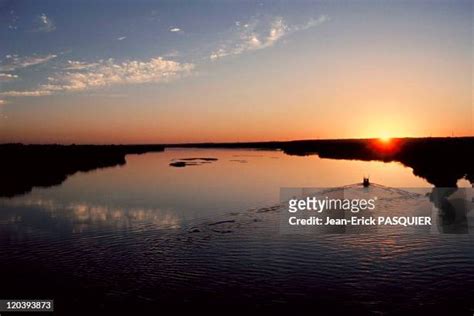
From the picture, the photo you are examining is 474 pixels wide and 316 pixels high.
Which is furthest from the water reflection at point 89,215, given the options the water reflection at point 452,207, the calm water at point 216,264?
the water reflection at point 452,207

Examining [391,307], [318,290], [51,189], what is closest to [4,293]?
[318,290]

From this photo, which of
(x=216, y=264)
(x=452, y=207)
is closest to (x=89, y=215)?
(x=216, y=264)

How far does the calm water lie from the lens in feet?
57.8

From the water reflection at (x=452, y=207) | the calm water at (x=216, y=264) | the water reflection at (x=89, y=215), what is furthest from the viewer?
the water reflection at (x=89, y=215)

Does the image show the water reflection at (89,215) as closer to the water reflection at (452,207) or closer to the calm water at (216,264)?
the calm water at (216,264)

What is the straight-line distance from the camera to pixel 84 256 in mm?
23719

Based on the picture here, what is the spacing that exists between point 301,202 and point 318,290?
25149 millimetres

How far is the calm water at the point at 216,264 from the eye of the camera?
693 inches

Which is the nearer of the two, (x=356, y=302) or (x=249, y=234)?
(x=356, y=302)

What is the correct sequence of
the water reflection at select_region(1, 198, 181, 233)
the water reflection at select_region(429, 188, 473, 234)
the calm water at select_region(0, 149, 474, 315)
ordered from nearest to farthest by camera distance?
the calm water at select_region(0, 149, 474, 315), the water reflection at select_region(429, 188, 473, 234), the water reflection at select_region(1, 198, 181, 233)

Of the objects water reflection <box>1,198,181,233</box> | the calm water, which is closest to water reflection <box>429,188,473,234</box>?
the calm water

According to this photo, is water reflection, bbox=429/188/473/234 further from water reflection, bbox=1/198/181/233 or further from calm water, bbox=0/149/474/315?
water reflection, bbox=1/198/181/233

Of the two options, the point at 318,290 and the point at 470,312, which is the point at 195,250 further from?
the point at 470,312

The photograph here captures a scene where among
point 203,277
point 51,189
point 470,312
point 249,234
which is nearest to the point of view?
point 470,312
